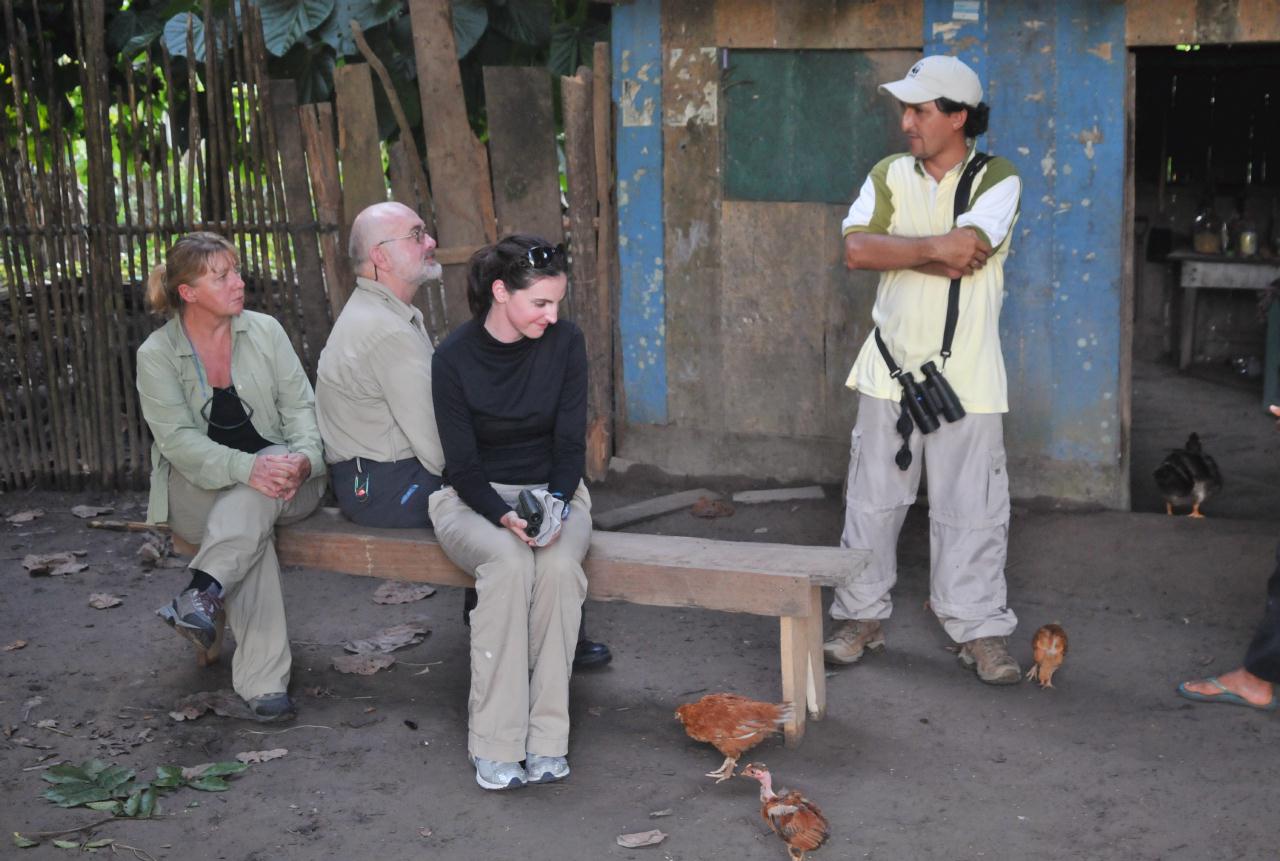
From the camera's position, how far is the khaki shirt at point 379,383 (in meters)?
4.89

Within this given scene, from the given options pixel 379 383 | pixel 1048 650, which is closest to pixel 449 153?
pixel 379 383

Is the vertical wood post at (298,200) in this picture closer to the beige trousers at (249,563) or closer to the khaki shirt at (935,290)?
the beige trousers at (249,563)

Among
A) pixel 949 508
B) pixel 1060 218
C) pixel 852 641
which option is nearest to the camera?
pixel 949 508

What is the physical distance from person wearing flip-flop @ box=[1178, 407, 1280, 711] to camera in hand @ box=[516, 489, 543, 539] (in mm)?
2366

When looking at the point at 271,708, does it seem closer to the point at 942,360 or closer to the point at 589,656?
the point at 589,656

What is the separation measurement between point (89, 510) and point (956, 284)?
488 cm

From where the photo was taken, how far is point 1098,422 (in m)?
6.38

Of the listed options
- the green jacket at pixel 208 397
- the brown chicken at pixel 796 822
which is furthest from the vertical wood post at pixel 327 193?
the brown chicken at pixel 796 822

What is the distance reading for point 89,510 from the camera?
752cm

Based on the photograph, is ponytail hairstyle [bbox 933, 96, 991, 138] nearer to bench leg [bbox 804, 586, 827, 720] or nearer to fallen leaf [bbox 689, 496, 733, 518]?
bench leg [bbox 804, 586, 827, 720]

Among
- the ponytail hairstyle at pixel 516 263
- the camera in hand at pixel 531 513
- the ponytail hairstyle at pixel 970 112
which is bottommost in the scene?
the camera in hand at pixel 531 513

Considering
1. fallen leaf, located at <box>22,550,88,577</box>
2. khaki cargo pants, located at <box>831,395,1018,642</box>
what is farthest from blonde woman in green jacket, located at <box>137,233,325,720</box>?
khaki cargo pants, located at <box>831,395,1018,642</box>

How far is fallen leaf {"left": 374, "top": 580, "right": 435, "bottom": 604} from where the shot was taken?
20.3 feet

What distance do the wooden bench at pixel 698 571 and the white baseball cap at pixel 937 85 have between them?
1.58 metres
